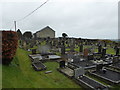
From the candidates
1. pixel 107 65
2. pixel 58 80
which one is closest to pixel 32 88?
pixel 58 80

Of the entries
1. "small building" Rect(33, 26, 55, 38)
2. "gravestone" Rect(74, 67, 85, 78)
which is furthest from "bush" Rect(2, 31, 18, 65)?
"small building" Rect(33, 26, 55, 38)

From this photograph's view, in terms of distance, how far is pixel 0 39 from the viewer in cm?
870

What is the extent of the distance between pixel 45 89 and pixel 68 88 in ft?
5.07

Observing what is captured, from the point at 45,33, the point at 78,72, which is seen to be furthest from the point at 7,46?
the point at 45,33

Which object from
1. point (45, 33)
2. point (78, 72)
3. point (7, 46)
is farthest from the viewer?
point (45, 33)

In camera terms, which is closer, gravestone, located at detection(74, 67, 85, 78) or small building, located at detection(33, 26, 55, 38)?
gravestone, located at detection(74, 67, 85, 78)

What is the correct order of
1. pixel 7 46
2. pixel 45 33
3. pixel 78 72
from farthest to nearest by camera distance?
pixel 45 33
pixel 7 46
pixel 78 72

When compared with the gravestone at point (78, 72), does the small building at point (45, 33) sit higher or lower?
higher

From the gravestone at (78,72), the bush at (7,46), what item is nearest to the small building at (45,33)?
the bush at (7,46)

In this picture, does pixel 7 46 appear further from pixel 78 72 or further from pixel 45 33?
pixel 45 33

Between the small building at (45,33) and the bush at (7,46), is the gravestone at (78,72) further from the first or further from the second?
the small building at (45,33)

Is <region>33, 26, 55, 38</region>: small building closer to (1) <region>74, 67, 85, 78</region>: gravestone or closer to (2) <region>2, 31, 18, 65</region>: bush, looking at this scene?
(2) <region>2, 31, 18, 65</region>: bush

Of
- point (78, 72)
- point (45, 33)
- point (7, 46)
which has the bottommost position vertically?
point (78, 72)

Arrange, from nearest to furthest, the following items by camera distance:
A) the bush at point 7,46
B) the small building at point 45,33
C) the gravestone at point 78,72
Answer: the gravestone at point 78,72, the bush at point 7,46, the small building at point 45,33
